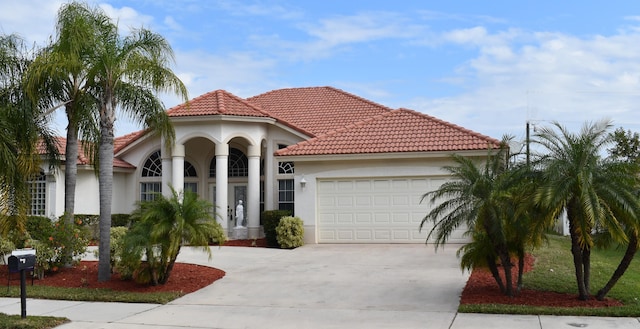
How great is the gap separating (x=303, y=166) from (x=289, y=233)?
7.55 feet

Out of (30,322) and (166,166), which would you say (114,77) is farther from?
(166,166)

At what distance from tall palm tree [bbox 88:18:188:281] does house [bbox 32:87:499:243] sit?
4.16m

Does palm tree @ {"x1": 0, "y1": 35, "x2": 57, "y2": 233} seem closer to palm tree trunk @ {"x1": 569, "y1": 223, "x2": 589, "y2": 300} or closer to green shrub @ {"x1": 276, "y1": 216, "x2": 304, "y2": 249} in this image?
green shrub @ {"x1": 276, "y1": 216, "x2": 304, "y2": 249}

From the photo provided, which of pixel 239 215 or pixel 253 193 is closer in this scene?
pixel 253 193

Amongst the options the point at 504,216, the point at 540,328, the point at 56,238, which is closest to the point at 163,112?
the point at 56,238

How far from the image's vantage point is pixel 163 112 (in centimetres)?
1538

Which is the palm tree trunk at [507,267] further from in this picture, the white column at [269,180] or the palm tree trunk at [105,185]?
the white column at [269,180]

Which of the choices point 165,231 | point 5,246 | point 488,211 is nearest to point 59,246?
point 5,246

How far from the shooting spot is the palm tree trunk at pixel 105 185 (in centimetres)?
1368

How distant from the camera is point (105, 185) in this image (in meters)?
13.8

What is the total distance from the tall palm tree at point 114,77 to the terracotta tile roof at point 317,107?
31.6ft

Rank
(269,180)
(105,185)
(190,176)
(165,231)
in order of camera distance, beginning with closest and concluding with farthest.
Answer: (165,231), (105,185), (269,180), (190,176)

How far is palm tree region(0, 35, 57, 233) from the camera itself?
12750 millimetres

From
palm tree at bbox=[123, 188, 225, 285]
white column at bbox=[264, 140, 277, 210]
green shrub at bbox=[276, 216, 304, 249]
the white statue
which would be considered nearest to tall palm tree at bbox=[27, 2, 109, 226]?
palm tree at bbox=[123, 188, 225, 285]
